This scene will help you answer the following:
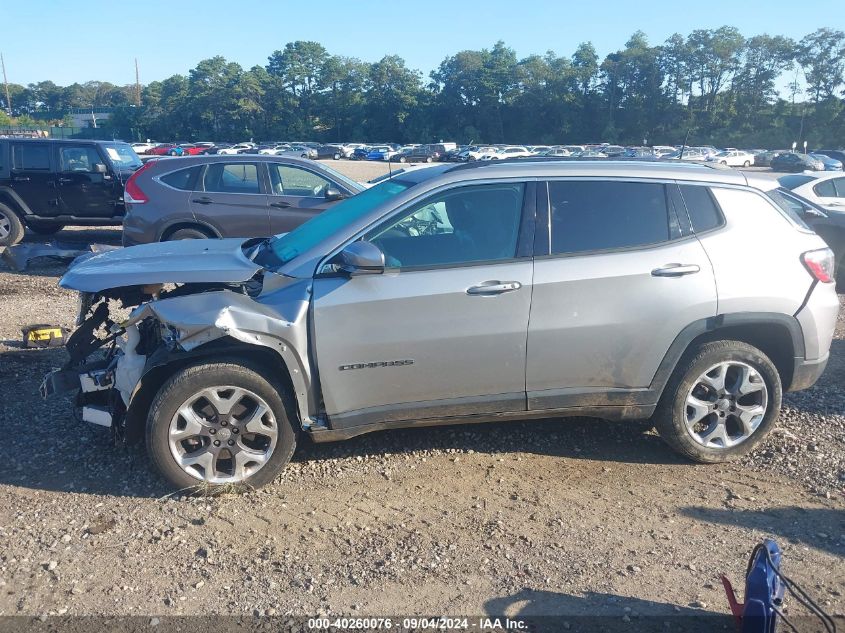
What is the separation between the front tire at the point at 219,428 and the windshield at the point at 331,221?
2.69ft

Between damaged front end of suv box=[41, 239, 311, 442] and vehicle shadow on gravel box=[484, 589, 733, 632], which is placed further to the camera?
damaged front end of suv box=[41, 239, 311, 442]

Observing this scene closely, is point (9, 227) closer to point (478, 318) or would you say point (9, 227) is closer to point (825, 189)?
point (478, 318)

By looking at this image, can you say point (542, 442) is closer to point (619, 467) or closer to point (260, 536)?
point (619, 467)

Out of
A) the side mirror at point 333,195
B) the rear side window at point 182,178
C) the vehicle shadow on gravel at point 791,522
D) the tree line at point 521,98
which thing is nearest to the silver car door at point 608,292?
the vehicle shadow on gravel at point 791,522

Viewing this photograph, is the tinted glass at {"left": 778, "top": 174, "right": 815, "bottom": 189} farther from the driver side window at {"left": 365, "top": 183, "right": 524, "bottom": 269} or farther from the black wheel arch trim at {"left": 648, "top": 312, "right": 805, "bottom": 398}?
the driver side window at {"left": 365, "top": 183, "right": 524, "bottom": 269}

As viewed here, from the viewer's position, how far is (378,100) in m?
100

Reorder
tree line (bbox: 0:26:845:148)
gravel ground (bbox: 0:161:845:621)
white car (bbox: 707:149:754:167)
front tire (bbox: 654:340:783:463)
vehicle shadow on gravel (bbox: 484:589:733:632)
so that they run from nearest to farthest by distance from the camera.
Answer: vehicle shadow on gravel (bbox: 484:589:733:632) < gravel ground (bbox: 0:161:845:621) < front tire (bbox: 654:340:783:463) < white car (bbox: 707:149:754:167) < tree line (bbox: 0:26:845:148)

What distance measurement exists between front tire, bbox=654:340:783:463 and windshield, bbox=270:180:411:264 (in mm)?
2070

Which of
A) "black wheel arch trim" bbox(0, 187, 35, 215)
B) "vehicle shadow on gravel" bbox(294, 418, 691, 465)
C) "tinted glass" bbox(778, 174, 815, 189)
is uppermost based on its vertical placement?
"tinted glass" bbox(778, 174, 815, 189)

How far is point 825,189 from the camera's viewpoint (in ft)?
42.5

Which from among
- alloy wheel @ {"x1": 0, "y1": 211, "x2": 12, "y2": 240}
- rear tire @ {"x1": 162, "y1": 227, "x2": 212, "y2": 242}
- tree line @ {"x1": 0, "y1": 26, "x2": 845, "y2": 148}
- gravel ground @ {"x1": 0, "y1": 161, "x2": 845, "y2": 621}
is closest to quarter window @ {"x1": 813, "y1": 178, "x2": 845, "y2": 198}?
gravel ground @ {"x1": 0, "y1": 161, "x2": 845, "y2": 621}

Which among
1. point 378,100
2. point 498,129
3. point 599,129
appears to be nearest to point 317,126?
point 378,100

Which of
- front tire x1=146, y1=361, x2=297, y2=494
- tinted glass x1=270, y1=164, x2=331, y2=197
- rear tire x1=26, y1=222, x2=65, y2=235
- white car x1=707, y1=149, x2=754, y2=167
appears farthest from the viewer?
white car x1=707, y1=149, x2=754, y2=167

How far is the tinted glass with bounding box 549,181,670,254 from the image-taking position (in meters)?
4.32
